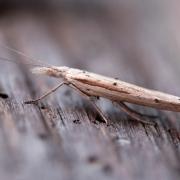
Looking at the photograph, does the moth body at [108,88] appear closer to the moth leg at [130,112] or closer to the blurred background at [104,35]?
the moth leg at [130,112]

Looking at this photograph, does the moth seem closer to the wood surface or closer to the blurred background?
the wood surface

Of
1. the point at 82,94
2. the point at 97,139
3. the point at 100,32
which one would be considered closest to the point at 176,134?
the point at 97,139

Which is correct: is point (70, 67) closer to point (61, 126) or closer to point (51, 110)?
point (51, 110)

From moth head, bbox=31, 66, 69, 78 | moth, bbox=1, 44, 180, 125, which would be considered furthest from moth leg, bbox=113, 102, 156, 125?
moth head, bbox=31, 66, 69, 78

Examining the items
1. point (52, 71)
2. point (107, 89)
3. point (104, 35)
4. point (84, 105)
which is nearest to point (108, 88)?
point (107, 89)

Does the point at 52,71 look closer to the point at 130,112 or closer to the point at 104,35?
the point at 130,112
